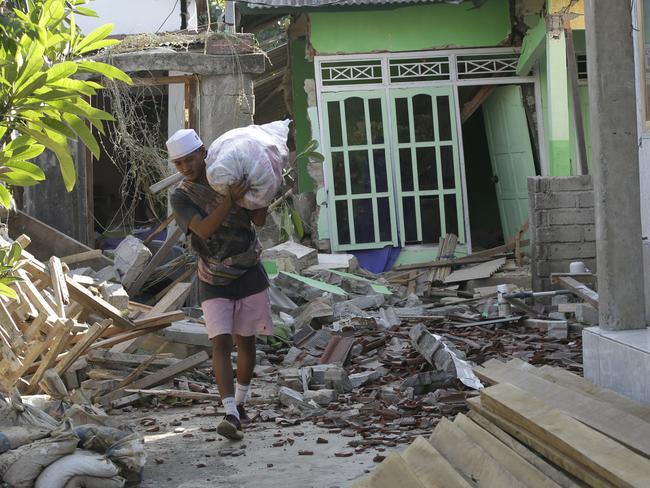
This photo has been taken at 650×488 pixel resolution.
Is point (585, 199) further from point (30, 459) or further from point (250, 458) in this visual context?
point (30, 459)

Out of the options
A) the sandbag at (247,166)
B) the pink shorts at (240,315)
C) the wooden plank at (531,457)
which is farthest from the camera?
the pink shorts at (240,315)

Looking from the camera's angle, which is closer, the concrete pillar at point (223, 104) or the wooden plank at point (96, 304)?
the wooden plank at point (96, 304)

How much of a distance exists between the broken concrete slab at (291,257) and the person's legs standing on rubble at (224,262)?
250 inches

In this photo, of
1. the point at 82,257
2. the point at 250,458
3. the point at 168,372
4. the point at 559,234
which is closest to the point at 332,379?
the point at 168,372

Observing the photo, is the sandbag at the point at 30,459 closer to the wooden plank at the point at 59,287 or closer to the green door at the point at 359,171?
the wooden plank at the point at 59,287

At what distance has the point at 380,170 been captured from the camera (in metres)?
16.0

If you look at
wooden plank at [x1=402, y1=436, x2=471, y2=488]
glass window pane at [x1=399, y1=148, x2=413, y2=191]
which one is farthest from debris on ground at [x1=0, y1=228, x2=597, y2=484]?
glass window pane at [x1=399, y1=148, x2=413, y2=191]

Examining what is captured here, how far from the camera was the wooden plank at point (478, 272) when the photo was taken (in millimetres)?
14055

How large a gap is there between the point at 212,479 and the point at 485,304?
6780mm

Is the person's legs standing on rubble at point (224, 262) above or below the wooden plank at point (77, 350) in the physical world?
above

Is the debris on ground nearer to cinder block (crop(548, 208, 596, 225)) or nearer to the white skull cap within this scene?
cinder block (crop(548, 208, 596, 225))

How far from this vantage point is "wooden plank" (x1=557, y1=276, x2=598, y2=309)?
8594 mm

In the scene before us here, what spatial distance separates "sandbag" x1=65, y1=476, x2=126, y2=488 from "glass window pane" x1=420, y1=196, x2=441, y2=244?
36.3 ft

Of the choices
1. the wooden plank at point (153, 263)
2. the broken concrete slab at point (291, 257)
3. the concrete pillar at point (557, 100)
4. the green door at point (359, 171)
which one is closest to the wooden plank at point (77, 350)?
the wooden plank at point (153, 263)
